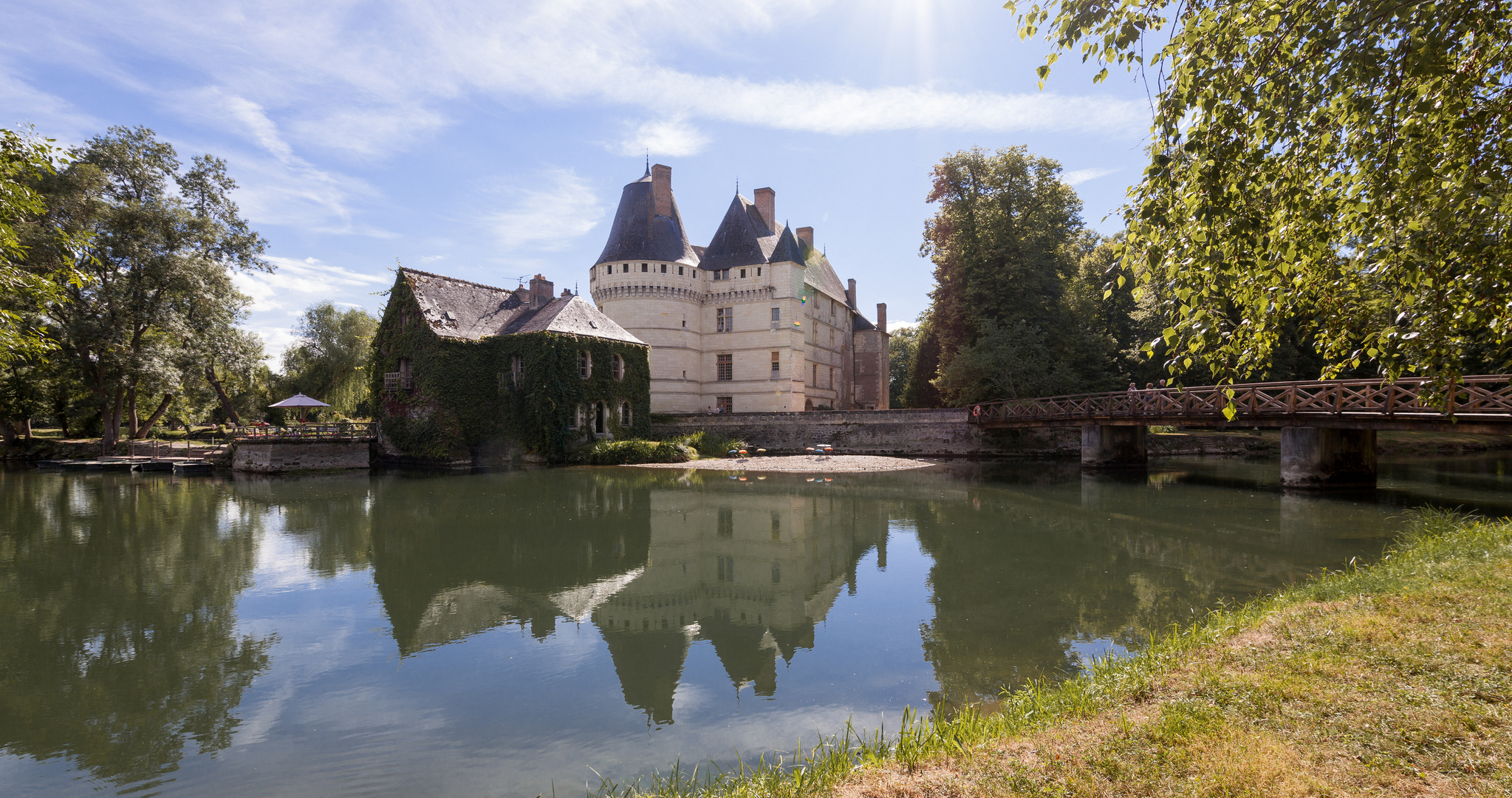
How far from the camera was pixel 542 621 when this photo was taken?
711 cm

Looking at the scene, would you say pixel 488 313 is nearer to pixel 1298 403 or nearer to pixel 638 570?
pixel 638 570

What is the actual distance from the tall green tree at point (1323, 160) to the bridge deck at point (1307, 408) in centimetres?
538

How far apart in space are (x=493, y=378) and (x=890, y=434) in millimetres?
16563

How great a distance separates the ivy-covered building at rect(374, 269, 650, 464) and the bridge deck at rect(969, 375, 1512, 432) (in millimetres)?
16013

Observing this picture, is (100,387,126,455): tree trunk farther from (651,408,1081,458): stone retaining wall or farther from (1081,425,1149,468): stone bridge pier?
(1081,425,1149,468): stone bridge pier

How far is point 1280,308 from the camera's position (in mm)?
4133

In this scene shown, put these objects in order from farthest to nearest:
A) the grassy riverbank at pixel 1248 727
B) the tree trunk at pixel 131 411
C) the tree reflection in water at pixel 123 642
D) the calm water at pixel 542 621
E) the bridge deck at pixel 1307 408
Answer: the tree trunk at pixel 131 411
the bridge deck at pixel 1307 408
the tree reflection in water at pixel 123 642
the calm water at pixel 542 621
the grassy riverbank at pixel 1248 727

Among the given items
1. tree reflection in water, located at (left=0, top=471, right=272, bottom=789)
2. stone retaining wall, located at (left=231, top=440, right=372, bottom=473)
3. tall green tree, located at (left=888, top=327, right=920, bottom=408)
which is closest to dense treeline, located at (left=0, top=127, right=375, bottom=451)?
stone retaining wall, located at (left=231, top=440, right=372, bottom=473)

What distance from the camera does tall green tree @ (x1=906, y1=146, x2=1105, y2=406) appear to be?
94.3 feet

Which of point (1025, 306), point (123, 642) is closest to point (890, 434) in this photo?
point (1025, 306)

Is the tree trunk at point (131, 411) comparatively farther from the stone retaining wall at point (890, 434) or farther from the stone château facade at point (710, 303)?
A: the stone retaining wall at point (890, 434)

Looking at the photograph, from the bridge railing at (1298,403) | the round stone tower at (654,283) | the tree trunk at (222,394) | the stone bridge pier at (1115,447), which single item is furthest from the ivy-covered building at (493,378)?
the stone bridge pier at (1115,447)

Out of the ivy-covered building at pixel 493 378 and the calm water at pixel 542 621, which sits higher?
the ivy-covered building at pixel 493 378

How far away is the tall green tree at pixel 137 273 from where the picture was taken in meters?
23.0
